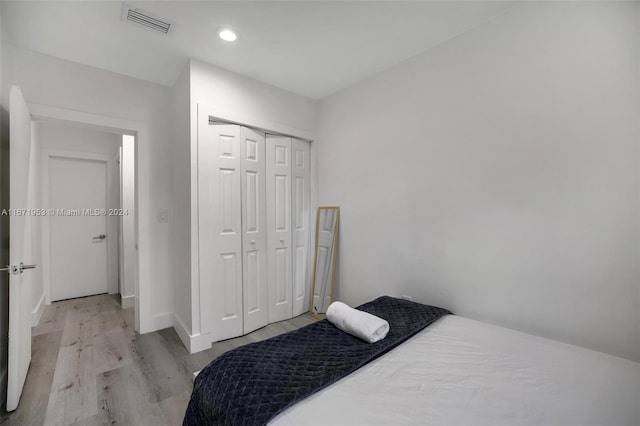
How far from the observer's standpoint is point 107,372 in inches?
82.1

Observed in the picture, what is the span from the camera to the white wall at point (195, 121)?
239 centimetres

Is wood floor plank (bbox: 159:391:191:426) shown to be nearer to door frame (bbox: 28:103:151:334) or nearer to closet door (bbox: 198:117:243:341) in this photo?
closet door (bbox: 198:117:243:341)

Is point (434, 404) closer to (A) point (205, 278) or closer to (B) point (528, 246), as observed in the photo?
(B) point (528, 246)

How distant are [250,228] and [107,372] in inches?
61.5

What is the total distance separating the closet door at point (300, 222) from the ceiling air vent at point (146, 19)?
1.49 m

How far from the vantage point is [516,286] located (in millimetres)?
1822

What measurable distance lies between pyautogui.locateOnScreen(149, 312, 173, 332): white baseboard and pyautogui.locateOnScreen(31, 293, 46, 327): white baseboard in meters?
1.32

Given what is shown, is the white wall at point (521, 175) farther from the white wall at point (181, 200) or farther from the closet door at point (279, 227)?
the white wall at point (181, 200)

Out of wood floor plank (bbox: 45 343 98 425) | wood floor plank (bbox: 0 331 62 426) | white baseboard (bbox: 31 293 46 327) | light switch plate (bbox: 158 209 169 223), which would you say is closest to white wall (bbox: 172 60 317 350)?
light switch plate (bbox: 158 209 169 223)

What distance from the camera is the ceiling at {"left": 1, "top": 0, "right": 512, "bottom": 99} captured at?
71.9 inches

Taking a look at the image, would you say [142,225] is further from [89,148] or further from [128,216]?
[89,148]

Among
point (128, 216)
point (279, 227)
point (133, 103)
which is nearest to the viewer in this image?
point (133, 103)

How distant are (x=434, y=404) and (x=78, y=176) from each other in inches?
197

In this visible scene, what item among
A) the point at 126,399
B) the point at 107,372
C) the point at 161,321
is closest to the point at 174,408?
the point at 126,399
